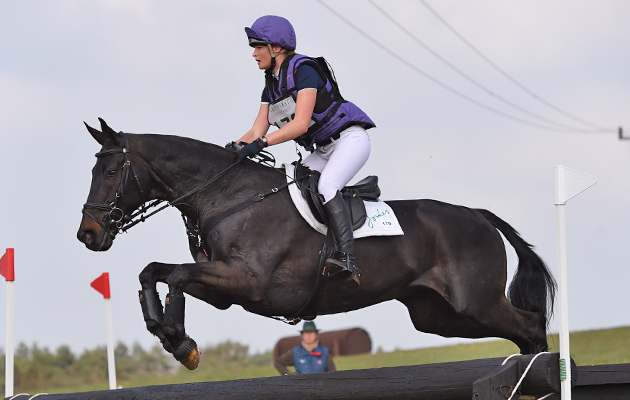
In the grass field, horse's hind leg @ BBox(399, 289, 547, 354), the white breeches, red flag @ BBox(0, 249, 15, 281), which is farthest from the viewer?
the grass field

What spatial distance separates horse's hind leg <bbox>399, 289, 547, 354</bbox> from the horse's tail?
14cm

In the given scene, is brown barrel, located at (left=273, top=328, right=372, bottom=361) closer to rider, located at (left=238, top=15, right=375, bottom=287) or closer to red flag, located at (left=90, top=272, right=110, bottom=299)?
red flag, located at (left=90, top=272, right=110, bottom=299)

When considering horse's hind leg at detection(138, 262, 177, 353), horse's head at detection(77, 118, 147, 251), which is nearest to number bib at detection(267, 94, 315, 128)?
horse's head at detection(77, 118, 147, 251)

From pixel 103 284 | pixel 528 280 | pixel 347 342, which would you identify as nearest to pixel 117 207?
pixel 103 284

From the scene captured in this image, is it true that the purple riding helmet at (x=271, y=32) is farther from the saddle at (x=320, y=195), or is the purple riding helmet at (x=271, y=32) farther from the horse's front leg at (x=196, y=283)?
the horse's front leg at (x=196, y=283)

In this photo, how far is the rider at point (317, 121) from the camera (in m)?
4.34

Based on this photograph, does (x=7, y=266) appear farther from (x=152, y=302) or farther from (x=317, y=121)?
(x=317, y=121)

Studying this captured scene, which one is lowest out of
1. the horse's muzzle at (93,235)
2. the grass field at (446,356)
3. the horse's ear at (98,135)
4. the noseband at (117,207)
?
the grass field at (446,356)

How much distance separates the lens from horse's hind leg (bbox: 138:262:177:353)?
400 cm

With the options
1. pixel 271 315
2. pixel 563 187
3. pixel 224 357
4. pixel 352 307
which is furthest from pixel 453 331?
pixel 224 357

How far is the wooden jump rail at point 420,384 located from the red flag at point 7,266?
1839 millimetres

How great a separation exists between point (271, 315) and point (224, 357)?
1078cm

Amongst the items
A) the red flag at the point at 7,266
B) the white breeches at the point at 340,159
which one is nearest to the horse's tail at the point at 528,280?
the white breeches at the point at 340,159

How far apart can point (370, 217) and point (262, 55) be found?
1.18 m
